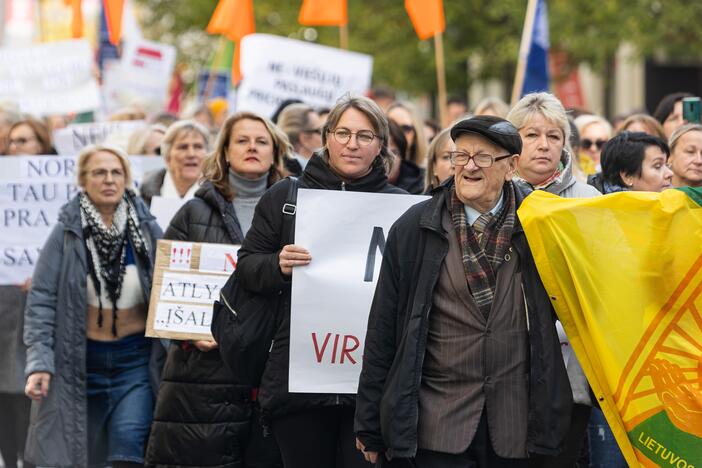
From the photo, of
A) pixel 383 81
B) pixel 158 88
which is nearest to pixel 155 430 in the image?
pixel 158 88

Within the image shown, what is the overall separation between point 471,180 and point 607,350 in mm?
799

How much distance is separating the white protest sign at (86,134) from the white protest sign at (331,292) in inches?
256

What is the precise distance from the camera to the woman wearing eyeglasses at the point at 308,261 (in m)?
5.96

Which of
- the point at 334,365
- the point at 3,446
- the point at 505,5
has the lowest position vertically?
the point at 3,446

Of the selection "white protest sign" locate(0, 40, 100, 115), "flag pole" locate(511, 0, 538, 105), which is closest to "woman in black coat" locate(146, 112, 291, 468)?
"flag pole" locate(511, 0, 538, 105)

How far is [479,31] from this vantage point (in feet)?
81.6

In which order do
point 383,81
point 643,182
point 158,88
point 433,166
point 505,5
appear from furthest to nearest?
point 383,81 < point 505,5 < point 158,88 < point 433,166 < point 643,182

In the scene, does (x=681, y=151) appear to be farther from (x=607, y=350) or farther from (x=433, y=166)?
(x=607, y=350)

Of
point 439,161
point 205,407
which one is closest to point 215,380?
point 205,407

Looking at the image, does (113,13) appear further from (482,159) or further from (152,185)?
(482,159)

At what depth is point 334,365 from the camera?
5.97 metres

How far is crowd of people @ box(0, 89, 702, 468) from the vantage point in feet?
16.9

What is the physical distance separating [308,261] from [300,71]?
7.18 metres

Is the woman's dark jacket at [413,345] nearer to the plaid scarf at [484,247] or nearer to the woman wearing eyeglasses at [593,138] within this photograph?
the plaid scarf at [484,247]
